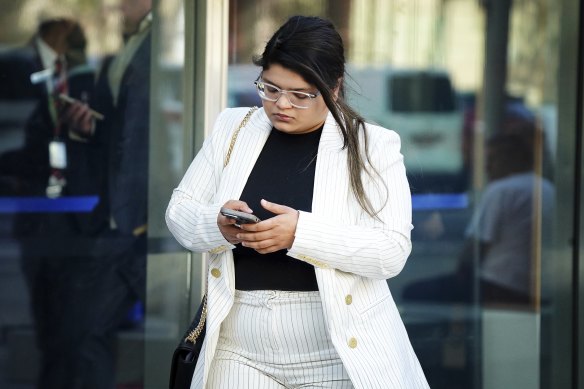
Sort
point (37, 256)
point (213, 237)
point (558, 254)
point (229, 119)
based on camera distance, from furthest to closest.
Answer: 1. point (558, 254)
2. point (37, 256)
3. point (229, 119)
4. point (213, 237)

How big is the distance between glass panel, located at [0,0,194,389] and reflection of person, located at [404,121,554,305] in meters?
1.49

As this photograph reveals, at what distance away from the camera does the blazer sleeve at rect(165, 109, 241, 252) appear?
3568mm

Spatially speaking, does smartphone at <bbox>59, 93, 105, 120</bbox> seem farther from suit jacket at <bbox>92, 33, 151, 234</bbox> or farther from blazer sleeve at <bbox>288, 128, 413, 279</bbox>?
blazer sleeve at <bbox>288, 128, 413, 279</bbox>

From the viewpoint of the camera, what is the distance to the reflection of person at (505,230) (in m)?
6.50

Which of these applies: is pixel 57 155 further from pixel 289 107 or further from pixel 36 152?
pixel 289 107

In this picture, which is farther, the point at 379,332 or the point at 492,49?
the point at 492,49

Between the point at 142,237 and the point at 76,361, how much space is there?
0.72 meters

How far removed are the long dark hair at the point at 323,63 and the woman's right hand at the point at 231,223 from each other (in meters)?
0.41

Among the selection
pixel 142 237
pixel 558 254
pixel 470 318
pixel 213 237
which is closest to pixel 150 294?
pixel 142 237

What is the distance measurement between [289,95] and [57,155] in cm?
264

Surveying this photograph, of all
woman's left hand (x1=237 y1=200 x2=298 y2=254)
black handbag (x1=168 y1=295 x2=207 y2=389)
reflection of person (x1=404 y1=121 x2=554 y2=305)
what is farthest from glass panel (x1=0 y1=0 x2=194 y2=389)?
woman's left hand (x1=237 y1=200 x2=298 y2=254)

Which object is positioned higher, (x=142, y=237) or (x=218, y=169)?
(x=218, y=169)

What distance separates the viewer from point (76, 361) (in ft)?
19.8

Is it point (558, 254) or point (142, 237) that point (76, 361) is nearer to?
point (142, 237)
